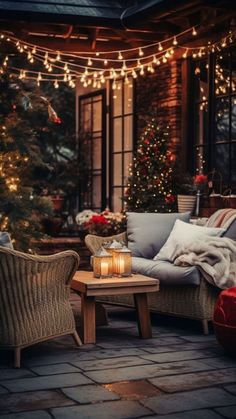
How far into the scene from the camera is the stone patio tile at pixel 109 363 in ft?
14.6

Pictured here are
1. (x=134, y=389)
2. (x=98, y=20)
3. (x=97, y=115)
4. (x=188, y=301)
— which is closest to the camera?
(x=134, y=389)

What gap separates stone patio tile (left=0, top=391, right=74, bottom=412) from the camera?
3594mm

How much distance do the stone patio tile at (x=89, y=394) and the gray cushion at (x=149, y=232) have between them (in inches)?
107

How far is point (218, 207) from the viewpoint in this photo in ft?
26.2

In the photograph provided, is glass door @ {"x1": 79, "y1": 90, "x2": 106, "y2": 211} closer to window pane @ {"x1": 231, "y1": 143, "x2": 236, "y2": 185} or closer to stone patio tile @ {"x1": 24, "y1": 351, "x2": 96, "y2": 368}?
window pane @ {"x1": 231, "y1": 143, "x2": 236, "y2": 185}

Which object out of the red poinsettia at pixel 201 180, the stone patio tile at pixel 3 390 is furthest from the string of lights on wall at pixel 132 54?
the stone patio tile at pixel 3 390

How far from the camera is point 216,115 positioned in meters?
8.46

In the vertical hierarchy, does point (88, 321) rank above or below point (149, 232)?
below

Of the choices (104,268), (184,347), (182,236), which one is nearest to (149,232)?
(182,236)

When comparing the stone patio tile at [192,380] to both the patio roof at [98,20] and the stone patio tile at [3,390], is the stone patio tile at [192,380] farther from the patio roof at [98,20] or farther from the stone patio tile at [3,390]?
the patio roof at [98,20]

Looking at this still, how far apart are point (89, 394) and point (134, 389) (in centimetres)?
26

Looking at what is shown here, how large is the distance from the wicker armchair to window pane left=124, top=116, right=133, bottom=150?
5.75 meters

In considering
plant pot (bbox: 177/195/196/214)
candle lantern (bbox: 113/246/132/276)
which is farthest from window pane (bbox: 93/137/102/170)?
candle lantern (bbox: 113/246/132/276)

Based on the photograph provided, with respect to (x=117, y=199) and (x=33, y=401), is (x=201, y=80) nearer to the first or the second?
(x=117, y=199)
